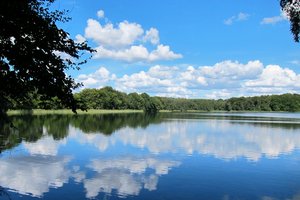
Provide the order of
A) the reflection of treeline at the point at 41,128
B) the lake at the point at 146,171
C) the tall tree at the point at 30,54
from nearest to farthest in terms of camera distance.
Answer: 1. the tall tree at the point at 30,54
2. the lake at the point at 146,171
3. the reflection of treeline at the point at 41,128

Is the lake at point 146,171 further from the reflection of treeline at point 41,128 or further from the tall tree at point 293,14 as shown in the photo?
the tall tree at point 293,14

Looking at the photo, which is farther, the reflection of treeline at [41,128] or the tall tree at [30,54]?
the reflection of treeline at [41,128]

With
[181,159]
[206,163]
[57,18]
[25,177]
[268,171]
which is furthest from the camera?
[181,159]

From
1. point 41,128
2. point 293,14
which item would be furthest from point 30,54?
point 41,128

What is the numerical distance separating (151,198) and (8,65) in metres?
9.55

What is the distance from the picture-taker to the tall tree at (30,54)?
8805 mm

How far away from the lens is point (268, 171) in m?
23.8

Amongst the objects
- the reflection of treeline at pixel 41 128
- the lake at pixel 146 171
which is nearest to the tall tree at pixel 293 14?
the lake at pixel 146 171

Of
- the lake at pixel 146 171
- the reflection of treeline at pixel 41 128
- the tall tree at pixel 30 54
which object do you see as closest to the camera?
the tall tree at pixel 30 54

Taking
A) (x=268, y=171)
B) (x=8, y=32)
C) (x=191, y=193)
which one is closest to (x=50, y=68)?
(x=8, y=32)

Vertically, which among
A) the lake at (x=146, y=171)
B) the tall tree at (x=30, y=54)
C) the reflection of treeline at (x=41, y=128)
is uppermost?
the tall tree at (x=30, y=54)

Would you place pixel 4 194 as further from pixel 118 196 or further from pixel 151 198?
pixel 151 198

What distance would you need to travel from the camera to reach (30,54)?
8938 mm

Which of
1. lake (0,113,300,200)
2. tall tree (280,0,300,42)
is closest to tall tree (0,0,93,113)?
lake (0,113,300,200)
